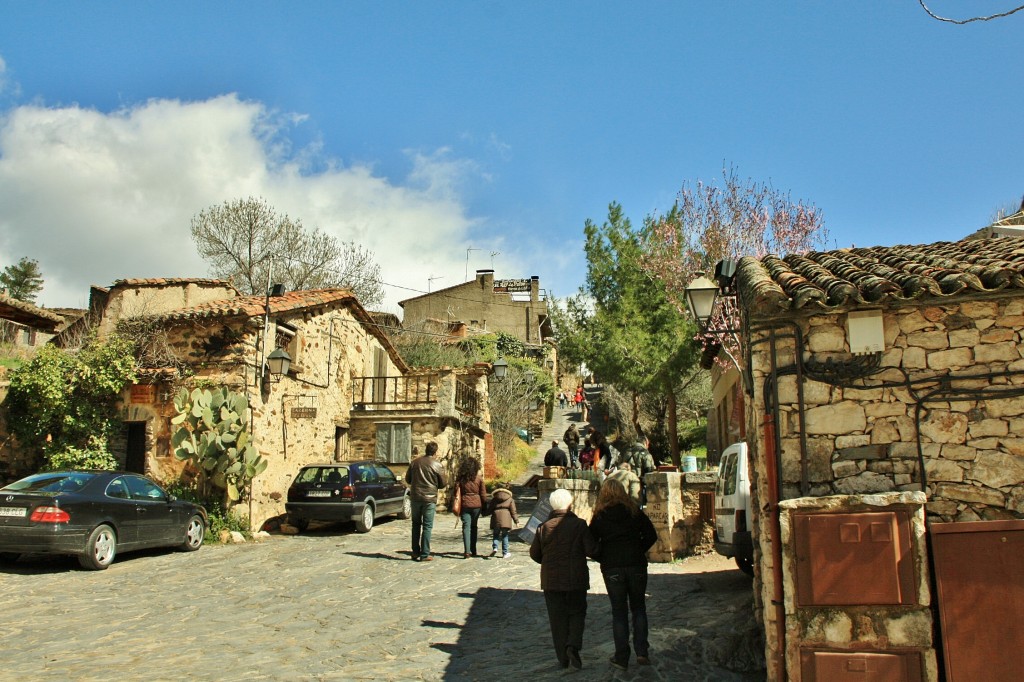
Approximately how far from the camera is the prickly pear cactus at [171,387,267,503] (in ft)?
47.8

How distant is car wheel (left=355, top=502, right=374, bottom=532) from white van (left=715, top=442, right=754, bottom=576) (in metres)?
7.97

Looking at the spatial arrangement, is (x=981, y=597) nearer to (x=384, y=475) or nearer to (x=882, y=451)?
(x=882, y=451)

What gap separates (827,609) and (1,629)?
26.8ft

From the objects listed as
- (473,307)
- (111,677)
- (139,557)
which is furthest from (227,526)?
(473,307)

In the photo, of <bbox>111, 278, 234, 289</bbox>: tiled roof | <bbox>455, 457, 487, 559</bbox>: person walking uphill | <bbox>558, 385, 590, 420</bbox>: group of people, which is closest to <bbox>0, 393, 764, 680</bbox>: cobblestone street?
<bbox>455, 457, 487, 559</bbox>: person walking uphill

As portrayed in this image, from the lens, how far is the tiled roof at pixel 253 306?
52.7ft

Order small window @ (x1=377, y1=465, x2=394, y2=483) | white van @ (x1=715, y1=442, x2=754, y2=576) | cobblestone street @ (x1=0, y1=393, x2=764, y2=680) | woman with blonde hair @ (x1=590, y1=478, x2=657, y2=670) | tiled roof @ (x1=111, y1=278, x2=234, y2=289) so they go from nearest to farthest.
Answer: woman with blonde hair @ (x1=590, y1=478, x2=657, y2=670), cobblestone street @ (x1=0, y1=393, x2=764, y2=680), white van @ (x1=715, y1=442, x2=754, y2=576), small window @ (x1=377, y1=465, x2=394, y2=483), tiled roof @ (x1=111, y1=278, x2=234, y2=289)

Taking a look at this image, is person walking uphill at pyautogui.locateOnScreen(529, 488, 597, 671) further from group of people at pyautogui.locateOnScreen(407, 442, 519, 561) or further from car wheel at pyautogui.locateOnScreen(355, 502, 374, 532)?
car wheel at pyautogui.locateOnScreen(355, 502, 374, 532)

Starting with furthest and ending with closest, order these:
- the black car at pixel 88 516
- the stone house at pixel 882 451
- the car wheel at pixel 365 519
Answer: the car wheel at pixel 365 519, the black car at pixel 88 516, the stone house at pixel 882 451

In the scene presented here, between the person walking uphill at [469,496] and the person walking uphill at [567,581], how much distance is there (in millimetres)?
5188

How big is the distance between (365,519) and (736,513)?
869cm

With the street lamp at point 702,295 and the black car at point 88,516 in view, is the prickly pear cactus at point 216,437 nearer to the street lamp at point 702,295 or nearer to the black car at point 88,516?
the black car at point 88,516

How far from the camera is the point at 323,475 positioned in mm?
15734

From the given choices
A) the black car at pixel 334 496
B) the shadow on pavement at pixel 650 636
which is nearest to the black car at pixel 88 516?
the black car at pixel 334 496
